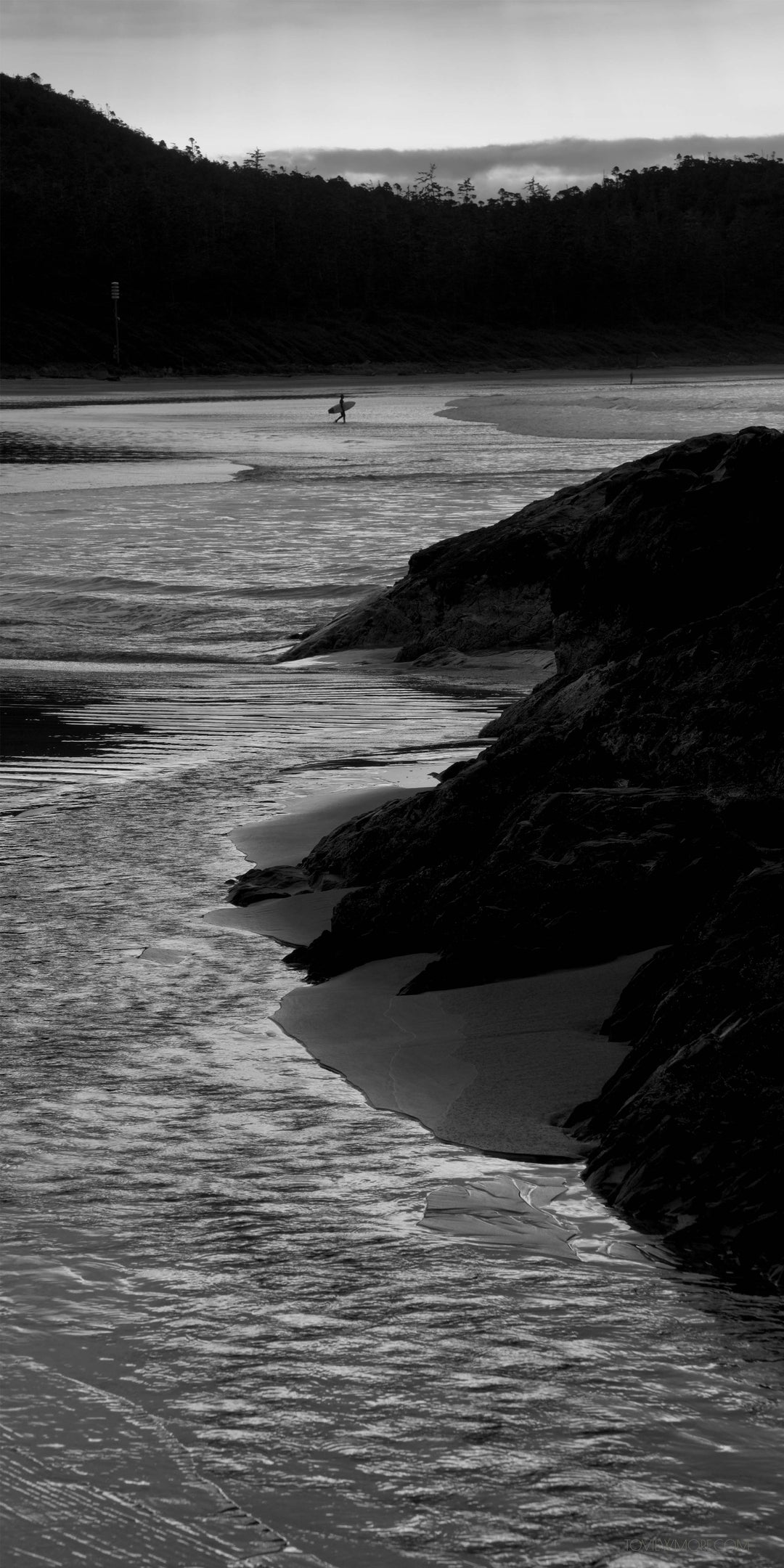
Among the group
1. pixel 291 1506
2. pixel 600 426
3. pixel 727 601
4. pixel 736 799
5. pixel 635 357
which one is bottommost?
pixel 291 1506

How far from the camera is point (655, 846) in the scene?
12.7 feet

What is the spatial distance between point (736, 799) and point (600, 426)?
40.0 meters

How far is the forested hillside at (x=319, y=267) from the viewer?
9669 centimetres

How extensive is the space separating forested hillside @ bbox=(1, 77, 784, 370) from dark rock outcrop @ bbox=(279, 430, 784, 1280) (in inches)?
3271

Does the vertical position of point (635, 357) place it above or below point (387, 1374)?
above

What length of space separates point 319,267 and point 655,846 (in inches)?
4566

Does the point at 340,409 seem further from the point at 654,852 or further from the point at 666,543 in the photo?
the point at 654,852

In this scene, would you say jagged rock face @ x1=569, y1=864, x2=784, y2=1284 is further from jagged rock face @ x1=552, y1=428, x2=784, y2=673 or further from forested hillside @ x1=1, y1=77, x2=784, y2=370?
forested hillside @ x1=1, y1=77, x2=784, y2=370

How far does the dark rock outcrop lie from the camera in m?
2.85

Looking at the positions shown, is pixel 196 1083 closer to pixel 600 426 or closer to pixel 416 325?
pixel 600 426

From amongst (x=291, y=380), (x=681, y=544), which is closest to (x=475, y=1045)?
(x=681, y=544)

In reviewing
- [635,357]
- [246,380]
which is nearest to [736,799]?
[246,380]

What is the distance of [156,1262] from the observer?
273 cm

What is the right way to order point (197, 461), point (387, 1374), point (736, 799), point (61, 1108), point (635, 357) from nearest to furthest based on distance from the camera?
point (387, 1374) → point (61, 1108) → point (736, 799) → point (197, 461) → point (635, 357)
